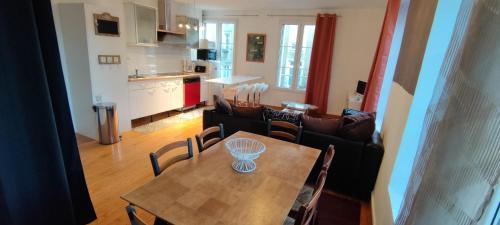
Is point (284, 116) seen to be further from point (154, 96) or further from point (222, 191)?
point (154, 96)

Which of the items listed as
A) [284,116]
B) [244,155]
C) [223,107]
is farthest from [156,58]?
[244,155]

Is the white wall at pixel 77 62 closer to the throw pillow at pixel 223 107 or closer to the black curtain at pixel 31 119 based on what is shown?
the throw pillow at pixel 223 107

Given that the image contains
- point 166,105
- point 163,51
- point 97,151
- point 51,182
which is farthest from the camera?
point 163,51

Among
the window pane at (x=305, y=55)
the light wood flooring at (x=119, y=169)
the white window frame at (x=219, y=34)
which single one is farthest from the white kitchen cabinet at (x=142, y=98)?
the window pane at (x=305, y=55)

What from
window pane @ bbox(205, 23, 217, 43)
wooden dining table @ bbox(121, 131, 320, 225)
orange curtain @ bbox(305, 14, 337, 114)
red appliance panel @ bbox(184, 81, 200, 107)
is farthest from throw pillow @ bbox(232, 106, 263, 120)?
window pane @ bbox(205, 23, 217, 43)

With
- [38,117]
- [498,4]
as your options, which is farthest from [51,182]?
[498,4]

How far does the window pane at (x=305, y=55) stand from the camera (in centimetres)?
560

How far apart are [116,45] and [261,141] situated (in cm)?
288

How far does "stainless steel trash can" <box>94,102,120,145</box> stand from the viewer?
3430 millimetres

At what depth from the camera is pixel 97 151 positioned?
326 centimetres

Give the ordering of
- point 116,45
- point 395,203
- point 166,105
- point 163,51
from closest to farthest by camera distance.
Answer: point 395,203 < point 116,45 < point 166,105 < point 163,51

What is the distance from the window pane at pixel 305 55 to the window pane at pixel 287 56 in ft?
0.67

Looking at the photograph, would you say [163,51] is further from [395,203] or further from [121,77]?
[395,203]

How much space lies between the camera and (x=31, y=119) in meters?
1.24
